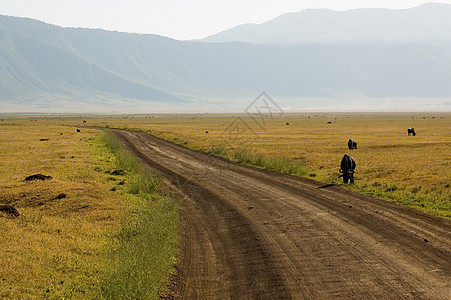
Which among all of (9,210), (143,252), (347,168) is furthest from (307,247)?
(347,168)

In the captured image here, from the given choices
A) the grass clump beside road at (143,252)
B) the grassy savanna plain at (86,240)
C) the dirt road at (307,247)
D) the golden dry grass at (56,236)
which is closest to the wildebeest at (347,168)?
the dirt road at (307,247)

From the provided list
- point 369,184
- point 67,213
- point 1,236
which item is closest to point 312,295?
point 1,236

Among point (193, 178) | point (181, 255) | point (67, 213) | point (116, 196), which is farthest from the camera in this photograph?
point (193, 178)

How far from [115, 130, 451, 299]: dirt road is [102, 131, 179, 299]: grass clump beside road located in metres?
0.51

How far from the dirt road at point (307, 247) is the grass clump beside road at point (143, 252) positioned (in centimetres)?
51

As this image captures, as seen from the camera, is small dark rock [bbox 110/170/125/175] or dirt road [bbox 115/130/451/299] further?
small dark rock [bbox 110/170/125/175]

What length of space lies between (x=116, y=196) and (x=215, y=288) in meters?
11.9

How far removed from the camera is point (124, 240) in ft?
51.2

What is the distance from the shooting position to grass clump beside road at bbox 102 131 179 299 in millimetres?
11070

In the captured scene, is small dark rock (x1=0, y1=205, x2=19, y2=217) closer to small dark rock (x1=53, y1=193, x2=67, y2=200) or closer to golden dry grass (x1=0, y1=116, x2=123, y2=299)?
golden dry grass (x1=0, y1=116, x2=123, y2=299)

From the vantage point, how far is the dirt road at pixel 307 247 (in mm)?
12055

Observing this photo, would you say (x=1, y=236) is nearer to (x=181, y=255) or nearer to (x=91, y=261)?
(x=91, y=261)

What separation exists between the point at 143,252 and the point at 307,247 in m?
5.10

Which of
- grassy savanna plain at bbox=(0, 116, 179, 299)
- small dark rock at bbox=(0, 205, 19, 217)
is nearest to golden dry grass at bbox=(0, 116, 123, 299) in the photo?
grassy savanna plain at bbox=(0, 116, 179, 299)
